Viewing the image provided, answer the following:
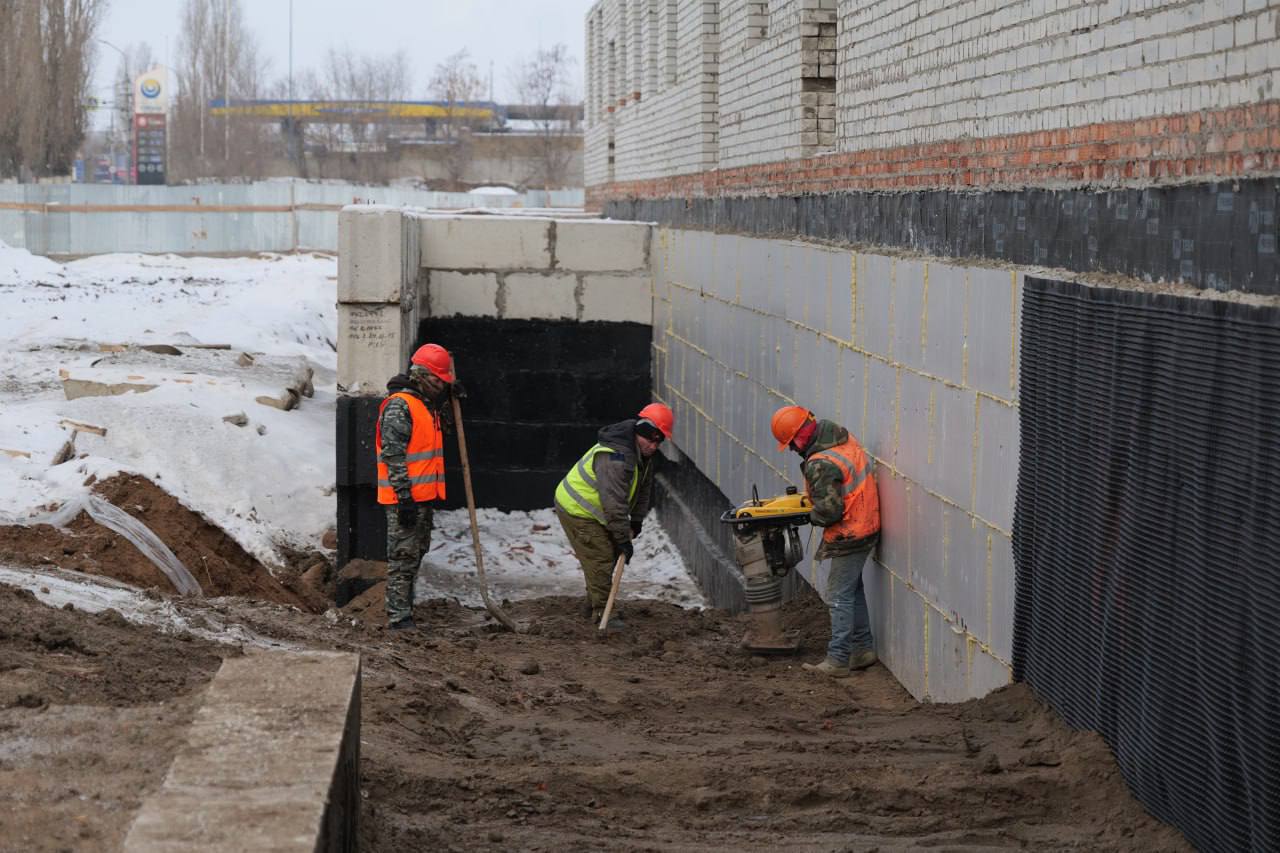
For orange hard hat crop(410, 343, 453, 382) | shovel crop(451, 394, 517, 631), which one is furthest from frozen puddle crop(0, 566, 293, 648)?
shovel crop(451, 394, 517, 631)

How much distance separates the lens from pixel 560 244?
45.8 feet

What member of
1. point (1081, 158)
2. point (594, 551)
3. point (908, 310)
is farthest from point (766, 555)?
point (1081, 158)

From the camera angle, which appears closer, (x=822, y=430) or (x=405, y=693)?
(x=405, y=693)

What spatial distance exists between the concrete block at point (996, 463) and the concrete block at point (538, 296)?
8263 millimetres

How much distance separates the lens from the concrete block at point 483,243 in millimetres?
13781

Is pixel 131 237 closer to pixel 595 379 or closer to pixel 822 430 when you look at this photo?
pixel 595 379

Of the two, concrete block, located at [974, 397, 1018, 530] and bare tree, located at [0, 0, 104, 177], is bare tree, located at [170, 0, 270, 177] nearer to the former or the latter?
bare tree, located at [0, 0, 104, 177]

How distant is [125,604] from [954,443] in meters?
4.28

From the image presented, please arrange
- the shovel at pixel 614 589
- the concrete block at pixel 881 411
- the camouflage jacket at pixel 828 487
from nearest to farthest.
Answer: the concrete block at pixel 881 411, the camouflage jacket at pixel 828 487, the shovel at pixel 614 589

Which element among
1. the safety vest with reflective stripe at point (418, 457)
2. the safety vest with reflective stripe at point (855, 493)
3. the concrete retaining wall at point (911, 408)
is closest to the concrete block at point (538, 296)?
the concrete retaining wall at point (911, 408)

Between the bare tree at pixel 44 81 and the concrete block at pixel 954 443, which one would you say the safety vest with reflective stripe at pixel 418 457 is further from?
the bare tree at pixel 44 81

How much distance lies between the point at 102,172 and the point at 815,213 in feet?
315

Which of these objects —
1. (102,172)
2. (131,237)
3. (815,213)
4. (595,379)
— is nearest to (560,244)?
(595,379)

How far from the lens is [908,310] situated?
6.95 m
